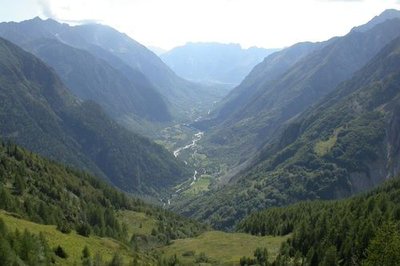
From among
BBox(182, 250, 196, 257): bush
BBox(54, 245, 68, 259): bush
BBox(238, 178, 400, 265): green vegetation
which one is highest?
BBox(54, 245, 68, 259): bush

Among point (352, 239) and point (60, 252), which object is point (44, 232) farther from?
point (352, 239)

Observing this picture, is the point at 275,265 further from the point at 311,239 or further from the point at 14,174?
the point at 14,174

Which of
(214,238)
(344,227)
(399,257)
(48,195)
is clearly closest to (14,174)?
(48,195)

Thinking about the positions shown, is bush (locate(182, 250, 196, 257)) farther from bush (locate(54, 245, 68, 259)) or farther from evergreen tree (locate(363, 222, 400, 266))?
evergreen tree (locate(363, 222, 400, 266))

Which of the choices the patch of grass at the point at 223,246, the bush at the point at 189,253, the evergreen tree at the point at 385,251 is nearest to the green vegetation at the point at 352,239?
the evergreen tree at the point at 385,251

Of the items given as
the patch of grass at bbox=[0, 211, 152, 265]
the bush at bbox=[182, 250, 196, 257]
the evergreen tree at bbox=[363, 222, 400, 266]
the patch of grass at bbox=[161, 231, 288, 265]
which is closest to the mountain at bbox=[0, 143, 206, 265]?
the patch of grass at bbox=[0, 211, 152, 265]

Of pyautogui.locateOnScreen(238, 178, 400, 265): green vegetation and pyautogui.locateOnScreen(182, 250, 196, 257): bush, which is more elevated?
pyautogui.locateOnScreen(238, 178, 400, 265): green vegetation

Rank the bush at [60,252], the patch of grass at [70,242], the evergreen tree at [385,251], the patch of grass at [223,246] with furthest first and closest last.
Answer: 1. the patch of grass at [223,246]
2. the patch of grass at [70,242]
3. the bush at [60,252]
4. the evergreen tree at [385,251]

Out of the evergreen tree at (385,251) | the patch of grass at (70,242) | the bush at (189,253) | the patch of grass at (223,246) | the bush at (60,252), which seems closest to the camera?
the evergreen tree at (385,251)

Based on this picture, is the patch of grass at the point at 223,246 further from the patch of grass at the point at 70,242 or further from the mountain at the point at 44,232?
the patch of grass at the point at 70,242
